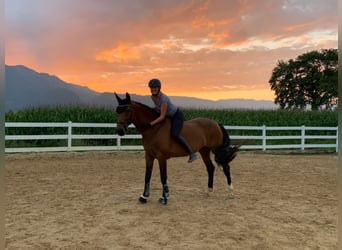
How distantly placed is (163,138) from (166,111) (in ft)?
1.46

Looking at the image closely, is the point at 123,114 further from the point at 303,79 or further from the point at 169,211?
the point at 303,79

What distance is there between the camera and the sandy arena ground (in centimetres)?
389

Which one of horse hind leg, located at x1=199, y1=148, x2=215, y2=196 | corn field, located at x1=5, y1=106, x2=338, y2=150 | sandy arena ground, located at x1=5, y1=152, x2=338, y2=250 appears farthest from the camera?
corn field, located at x1=5, y1=106, x2=338, y2=150

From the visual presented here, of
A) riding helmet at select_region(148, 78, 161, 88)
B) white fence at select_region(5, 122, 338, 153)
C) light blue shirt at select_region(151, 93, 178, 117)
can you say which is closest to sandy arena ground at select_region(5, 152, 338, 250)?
light blue shirt at select_region(151, 93, 178, 117)

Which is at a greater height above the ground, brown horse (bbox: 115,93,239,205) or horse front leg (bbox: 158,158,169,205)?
brown horse (bbox: 115,93,239,205)

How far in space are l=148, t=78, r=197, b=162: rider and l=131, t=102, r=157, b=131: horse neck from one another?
121 millimetres

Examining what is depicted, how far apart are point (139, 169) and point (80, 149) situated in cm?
398

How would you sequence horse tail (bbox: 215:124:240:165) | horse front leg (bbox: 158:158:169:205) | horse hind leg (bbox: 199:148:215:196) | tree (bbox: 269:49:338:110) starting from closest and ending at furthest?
horse front leg (bbox: 158:158:169:205)
horse tail (bbox: 215:124:240:165)
horse hind leg (bbox: 199:148:215:196)
tree (bbox: 269:49:338:110)

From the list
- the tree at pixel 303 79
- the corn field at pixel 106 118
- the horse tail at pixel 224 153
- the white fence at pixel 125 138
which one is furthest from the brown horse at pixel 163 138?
the tree at pixel 303 79

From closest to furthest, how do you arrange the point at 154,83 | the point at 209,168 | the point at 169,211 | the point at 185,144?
the point at 169,211, the point at 154,83, the point at 185,144, the point at 209,168

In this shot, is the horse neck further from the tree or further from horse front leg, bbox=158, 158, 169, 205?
the tree

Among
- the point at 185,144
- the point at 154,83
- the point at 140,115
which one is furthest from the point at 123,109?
the point at 185,144

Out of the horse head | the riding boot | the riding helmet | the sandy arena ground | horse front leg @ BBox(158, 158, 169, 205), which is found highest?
the riding helmet

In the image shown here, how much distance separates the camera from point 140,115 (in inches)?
209
